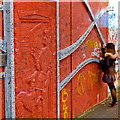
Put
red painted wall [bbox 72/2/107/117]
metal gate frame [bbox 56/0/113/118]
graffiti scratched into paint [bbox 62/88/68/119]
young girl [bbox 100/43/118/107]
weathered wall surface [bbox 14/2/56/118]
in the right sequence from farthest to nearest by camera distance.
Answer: young girl [bbox 100/43/118/107]
red painted wall [bbox 72/2/107/117]
graffiti scratched into paint [bbox 62/88/68/119]
metal gate frame [bbox 56/0/113/118]
weathered wall surface [bbox 14/2/56/118]

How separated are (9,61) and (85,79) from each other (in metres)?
2.47

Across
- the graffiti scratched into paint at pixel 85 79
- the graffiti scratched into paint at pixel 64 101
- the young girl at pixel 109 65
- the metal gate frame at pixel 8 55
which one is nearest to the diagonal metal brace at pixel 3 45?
the metal gate frame at pixel 8 55

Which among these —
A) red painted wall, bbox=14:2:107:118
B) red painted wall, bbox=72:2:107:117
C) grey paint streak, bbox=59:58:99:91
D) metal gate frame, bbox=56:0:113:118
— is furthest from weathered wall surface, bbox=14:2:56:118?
red painted wall, bbox=72:2:107:117

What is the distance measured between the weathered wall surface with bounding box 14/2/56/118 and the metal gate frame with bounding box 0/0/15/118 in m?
0.10

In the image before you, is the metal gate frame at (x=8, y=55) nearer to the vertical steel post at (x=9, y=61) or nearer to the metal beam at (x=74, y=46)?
the vertical steel post at (x=9, y=61)

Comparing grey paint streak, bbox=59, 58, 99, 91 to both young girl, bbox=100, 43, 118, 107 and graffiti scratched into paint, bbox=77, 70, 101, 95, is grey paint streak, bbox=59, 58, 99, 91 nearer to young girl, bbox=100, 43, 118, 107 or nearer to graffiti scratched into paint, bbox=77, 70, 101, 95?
graffiti scratched into paint, bbox=77, 70, 101, 95

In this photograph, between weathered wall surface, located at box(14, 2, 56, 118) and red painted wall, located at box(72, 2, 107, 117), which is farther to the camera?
red painted wall, located at box(72, 2, 107, 117)

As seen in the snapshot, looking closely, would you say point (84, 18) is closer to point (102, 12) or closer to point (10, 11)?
point (102, 12)

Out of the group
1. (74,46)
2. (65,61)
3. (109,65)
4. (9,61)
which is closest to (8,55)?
(9,61)

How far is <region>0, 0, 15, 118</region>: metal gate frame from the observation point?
329 cm

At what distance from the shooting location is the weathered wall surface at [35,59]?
11.6 feet

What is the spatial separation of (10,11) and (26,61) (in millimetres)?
770

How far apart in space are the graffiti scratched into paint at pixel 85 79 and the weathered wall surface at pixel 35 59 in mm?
1014

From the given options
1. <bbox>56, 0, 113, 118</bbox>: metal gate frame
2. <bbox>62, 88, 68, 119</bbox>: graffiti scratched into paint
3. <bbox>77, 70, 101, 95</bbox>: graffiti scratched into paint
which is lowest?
<bbox>62, 88, 68, 119</bbox>: graffiti scratched into paint
